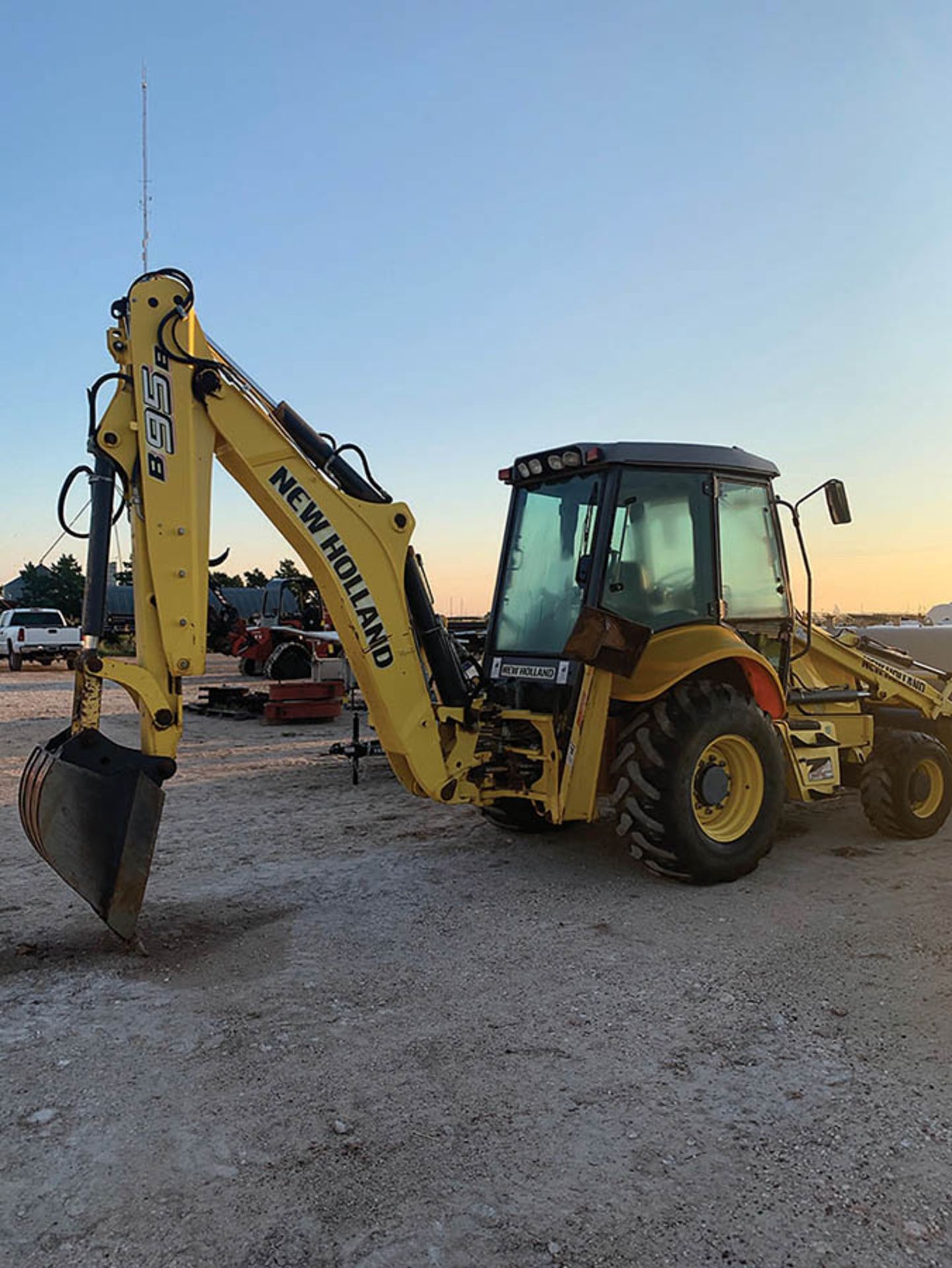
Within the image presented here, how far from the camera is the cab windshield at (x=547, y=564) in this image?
21.0 feet

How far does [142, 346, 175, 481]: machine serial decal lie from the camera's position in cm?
507

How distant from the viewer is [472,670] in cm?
696

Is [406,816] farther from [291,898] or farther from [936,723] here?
[936,723]

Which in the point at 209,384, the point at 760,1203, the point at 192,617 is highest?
the point at 209,384

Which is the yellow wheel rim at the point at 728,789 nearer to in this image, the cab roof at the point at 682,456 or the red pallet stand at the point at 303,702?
the cab roof at the point at 682,456

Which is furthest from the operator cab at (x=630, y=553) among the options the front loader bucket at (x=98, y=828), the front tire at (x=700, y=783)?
the front loader bucket at (x=98, y=828)

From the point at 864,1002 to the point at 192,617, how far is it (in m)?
3.66

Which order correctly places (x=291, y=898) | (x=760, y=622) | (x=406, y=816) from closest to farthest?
(x=291, y=898)
(x=760, y=622)
(x=406, y=816)

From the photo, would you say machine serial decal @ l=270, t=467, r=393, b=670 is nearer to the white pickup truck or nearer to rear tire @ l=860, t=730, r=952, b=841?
rear tire @ l=860, t=730, r=952, b=841

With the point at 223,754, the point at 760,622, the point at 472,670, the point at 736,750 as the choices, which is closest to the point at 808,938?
the point at 736,750

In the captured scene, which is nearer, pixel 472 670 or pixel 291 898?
pixel 291 898

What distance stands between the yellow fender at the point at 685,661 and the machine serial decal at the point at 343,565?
1.43 m

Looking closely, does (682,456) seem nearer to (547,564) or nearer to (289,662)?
(547,564)

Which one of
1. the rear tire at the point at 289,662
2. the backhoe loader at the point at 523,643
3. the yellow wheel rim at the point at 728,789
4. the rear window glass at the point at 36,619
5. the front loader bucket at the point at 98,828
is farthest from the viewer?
the rear window glass at the point at 36,619
